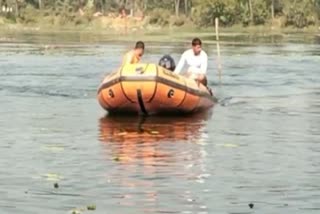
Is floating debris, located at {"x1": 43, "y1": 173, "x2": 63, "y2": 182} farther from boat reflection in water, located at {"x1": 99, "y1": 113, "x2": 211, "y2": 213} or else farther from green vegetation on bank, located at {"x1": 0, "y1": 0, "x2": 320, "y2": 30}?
green vegetation on bank, located at {"x1": 0, "y1": 0, "x2": 320, "y2": 30}

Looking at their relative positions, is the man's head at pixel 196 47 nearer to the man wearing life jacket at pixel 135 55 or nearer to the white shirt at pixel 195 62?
the white shirt at pixel 195 62

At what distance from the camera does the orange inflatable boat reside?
71.9 feet

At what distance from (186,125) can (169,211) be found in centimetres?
960

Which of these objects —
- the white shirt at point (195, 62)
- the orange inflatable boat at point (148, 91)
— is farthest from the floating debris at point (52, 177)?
the white shirt at point (195, 62)

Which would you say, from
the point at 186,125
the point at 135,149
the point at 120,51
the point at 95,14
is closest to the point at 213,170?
the point at 135,149

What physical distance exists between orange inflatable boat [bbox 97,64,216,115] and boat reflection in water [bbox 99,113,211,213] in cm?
26

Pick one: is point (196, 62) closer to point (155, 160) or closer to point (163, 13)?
point (155, 160)

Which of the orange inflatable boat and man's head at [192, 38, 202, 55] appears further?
man's head at [192, 38, 202, 55]

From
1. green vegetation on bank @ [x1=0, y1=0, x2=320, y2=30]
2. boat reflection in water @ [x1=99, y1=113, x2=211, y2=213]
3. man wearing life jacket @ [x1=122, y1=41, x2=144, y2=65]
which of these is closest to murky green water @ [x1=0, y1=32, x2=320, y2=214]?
boat reflection in water @ [x1=99, y1=113, x2=211, y2=213]

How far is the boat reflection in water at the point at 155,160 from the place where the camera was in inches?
499

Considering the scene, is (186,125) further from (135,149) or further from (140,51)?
(135,149)

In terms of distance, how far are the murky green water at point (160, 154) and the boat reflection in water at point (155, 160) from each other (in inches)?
0.6

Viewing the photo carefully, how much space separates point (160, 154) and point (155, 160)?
0.71 m

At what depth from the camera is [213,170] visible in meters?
15.1
